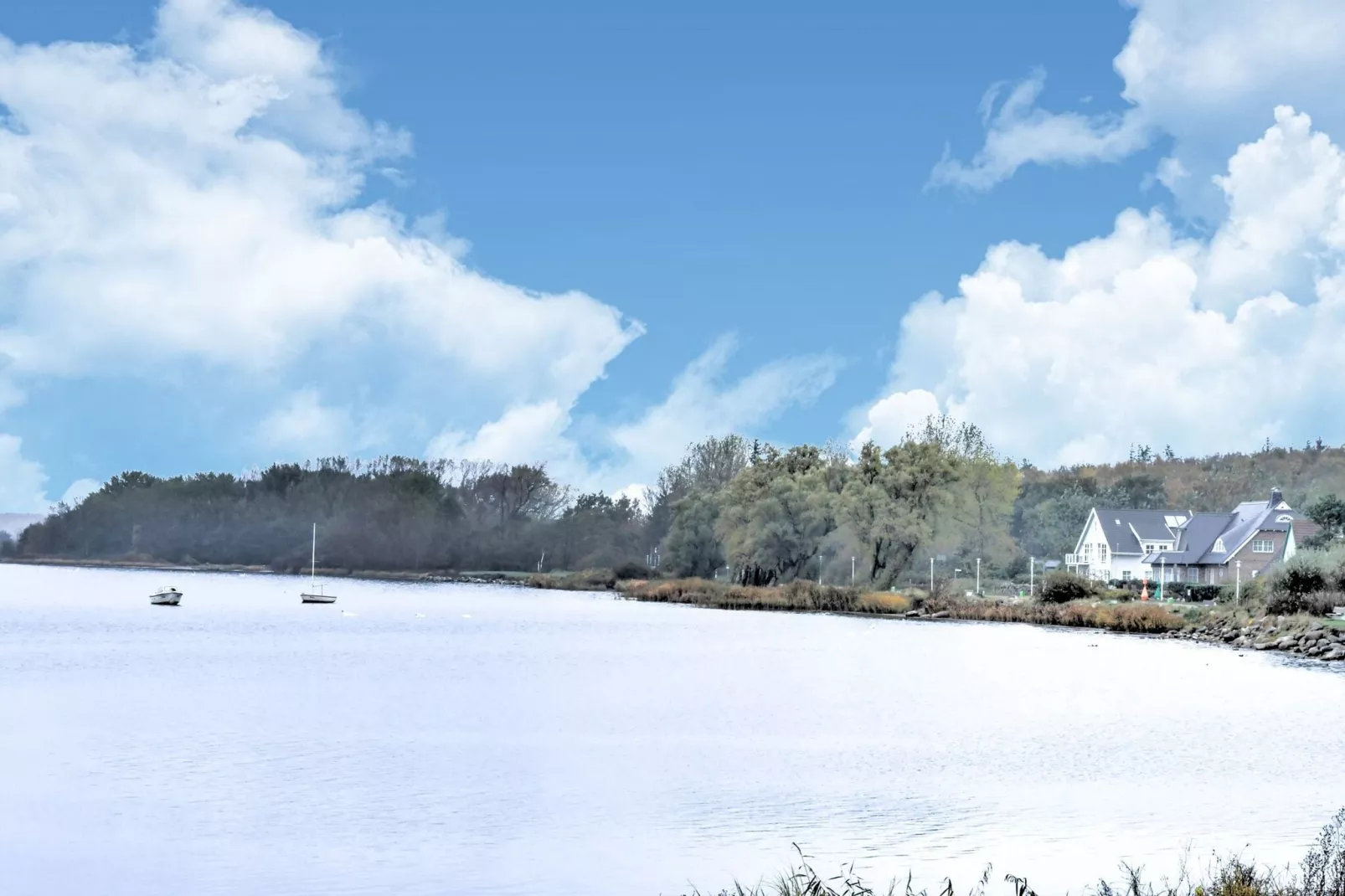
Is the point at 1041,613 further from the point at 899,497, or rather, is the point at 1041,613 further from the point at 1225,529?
the point at 1225,529

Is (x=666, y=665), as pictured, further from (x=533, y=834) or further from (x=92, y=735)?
(x=533, y=834)

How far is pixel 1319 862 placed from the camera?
12977 mm

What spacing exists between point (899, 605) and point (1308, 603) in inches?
1240

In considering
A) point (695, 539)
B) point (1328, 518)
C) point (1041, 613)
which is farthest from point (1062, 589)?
point (695, 539)

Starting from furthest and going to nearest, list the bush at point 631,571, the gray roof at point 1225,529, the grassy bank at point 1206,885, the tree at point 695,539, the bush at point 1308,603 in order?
the bush at point 631,571 < the tree at point 695,539 < the gray roof at point 1225,529 < the bush at point 1308,603 < the grassy bank at point 1206,885

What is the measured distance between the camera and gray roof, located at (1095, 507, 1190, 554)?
114562 millimetres

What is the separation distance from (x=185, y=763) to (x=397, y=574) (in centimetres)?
15482

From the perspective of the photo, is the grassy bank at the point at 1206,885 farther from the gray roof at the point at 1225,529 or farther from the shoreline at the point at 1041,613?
the gray roof at the point at 1225,529

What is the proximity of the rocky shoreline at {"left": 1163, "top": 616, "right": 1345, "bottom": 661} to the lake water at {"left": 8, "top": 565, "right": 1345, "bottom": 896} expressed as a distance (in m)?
2.47

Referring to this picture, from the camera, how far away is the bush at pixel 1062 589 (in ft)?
282

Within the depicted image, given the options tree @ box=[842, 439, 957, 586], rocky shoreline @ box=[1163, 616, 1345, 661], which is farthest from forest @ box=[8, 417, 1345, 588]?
rocky shoreline @ box=[1163, 616, 1345, 661]

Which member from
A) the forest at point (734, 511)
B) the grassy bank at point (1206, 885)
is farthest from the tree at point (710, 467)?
the grassy bank at point (1206, 885)

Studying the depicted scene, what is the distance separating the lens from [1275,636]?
203ft

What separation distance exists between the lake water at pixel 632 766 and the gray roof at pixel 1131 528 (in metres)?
58.3
